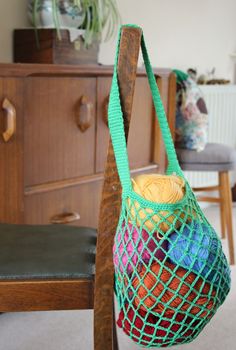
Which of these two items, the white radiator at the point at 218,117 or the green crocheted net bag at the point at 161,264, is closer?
the green crocheted net bag at the point at 161,264

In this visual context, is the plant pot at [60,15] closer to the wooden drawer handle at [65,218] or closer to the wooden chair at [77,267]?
Result: the wooden drawer handle at [65,218]

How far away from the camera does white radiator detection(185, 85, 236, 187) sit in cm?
374

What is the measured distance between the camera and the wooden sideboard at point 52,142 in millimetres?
2016

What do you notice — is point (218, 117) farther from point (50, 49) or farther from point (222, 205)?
point (50, 49)

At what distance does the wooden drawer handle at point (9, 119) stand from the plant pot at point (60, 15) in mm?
470

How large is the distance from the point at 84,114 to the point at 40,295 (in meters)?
1.13

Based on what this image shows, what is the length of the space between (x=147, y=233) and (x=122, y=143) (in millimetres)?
155

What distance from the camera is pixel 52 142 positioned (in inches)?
85.5

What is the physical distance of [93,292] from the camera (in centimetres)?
125

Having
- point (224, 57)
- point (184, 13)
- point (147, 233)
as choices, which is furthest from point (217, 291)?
point (224, 57)

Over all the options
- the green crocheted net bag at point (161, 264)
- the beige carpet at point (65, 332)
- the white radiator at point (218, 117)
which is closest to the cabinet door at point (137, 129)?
the beige carpet at point (65, 332)

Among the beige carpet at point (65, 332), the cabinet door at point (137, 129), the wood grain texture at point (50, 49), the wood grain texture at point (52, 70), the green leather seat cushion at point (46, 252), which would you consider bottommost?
the beige carpet at point (65, 332)

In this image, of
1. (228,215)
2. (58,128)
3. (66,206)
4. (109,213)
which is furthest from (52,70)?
(228,215)

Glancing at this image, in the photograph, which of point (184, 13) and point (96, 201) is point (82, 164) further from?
point (184, 13)
